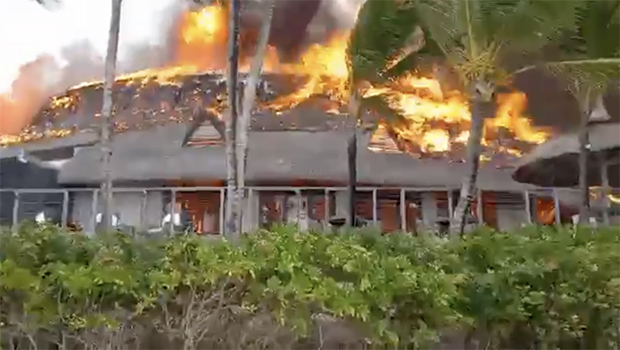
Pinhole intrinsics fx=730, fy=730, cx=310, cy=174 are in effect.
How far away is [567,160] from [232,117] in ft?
12.0

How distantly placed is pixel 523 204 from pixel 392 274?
4.57 meters

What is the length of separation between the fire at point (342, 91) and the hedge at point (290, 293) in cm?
385

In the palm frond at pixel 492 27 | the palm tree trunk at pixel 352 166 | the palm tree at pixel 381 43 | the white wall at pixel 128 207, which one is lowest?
the white wall at pixel 128 207

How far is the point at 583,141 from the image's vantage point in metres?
7.54

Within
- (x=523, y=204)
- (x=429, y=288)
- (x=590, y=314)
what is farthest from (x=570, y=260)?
(x=523, y=204)

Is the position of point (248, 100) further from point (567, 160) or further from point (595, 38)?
point (567, 160)

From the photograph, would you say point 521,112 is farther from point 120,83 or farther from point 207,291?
point 207,291

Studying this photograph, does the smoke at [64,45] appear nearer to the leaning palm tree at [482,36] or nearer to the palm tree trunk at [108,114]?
the palm tree trunk at [108,114]

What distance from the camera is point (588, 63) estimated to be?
5102 mm

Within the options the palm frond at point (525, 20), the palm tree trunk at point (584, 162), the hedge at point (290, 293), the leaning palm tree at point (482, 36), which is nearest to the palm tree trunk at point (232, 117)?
the leaning palm tree at point (482, 36)

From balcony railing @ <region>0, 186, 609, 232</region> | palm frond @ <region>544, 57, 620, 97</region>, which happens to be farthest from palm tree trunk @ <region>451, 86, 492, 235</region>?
balcony railing @ <region>0, 186, 609, 232</region>

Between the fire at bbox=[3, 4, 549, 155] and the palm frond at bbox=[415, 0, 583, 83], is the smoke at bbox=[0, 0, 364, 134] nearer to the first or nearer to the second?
the fire at bbox=[3, 4, 549, 155]

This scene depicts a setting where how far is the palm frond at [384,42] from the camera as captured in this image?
6.10 m

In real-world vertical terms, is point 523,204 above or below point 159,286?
above
